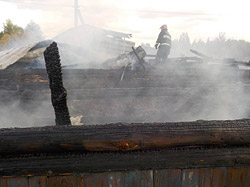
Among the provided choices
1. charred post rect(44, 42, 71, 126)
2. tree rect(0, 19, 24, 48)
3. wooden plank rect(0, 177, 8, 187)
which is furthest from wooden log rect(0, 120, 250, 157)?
tree rect(0, 19, 24, 48)

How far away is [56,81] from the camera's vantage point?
7.16ft

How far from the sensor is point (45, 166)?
4.64 ft

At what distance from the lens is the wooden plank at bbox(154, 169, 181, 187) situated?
1.50 meters

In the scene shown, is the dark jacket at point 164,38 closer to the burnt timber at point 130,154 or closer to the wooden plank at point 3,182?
the burnt timber at point 130,154

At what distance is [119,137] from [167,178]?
459 millimetres

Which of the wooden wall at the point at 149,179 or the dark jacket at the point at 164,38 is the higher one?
the dark jacket at the point at 164,38

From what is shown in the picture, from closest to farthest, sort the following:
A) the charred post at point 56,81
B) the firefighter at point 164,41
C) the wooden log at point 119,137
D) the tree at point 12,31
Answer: the wooden log at point 119,137 < the charred post at point 56,81 < the firefighter at point 164,41 < the tree at point 12,31

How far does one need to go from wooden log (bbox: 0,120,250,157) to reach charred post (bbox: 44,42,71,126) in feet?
2.59

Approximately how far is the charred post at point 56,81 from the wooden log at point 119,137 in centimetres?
79

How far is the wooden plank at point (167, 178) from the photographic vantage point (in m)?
1.50

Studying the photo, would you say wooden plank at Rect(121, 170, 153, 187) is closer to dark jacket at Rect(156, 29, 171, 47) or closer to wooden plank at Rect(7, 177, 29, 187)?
wooden plank at Rect(7, 177, 29, 187)

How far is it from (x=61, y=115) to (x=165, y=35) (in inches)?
374

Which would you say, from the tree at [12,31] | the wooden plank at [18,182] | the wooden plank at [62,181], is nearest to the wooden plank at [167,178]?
the wooden plank at [62,181]

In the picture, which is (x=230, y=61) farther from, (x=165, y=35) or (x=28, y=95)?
(x=28, y=95)
